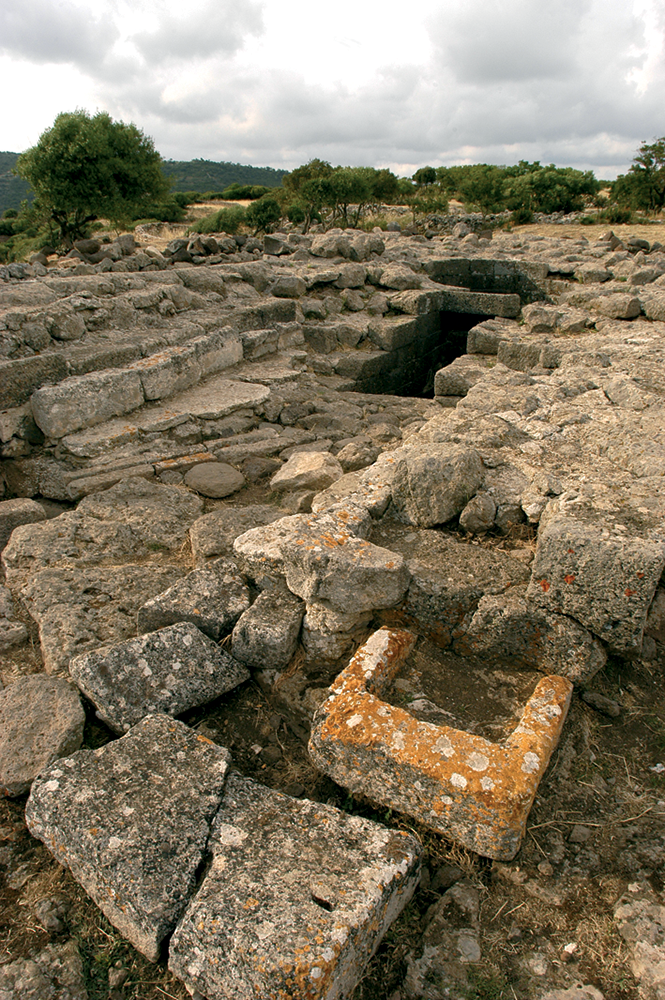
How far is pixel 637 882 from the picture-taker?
6.46 feet

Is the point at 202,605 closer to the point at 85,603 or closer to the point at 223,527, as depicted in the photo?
the point at 85,603

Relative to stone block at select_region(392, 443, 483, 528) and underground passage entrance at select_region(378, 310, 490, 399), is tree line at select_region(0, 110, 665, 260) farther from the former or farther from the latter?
stone block at select_region(392, 443, 483, 528)

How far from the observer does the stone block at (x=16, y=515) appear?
428 centimetres

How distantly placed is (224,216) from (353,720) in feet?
66.8

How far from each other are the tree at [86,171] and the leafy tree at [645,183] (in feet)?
62.4

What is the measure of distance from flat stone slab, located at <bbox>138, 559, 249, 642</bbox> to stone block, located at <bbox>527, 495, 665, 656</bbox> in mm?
1496

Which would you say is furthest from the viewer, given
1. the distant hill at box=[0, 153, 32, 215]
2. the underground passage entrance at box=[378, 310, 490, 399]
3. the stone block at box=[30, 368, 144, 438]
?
the distant hill at box=[0, 153, 32, 215]

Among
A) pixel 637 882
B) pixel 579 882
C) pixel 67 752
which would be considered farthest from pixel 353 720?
pixel 67 752

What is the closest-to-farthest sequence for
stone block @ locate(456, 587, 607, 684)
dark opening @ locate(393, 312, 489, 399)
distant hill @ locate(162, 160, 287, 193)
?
stone block @ locate(456, 587, 607, 684), dark opening @ locate(393, 312, 489, 399), distant hill @ locate(162, 160, 287, 193)

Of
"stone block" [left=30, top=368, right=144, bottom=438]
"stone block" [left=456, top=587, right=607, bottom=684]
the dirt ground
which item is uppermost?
"stone block" [left=30, top=368, right=144, bottom=438]

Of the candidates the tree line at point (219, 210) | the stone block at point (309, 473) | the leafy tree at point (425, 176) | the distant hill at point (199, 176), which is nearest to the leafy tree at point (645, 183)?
the tree line at point (219, 210)

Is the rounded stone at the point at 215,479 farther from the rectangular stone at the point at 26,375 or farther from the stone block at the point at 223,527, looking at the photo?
the rectangular stone at the point at 26,375

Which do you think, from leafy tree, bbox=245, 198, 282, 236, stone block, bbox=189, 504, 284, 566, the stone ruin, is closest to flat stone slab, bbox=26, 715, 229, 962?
the stone ruin

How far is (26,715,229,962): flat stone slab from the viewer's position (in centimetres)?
188
